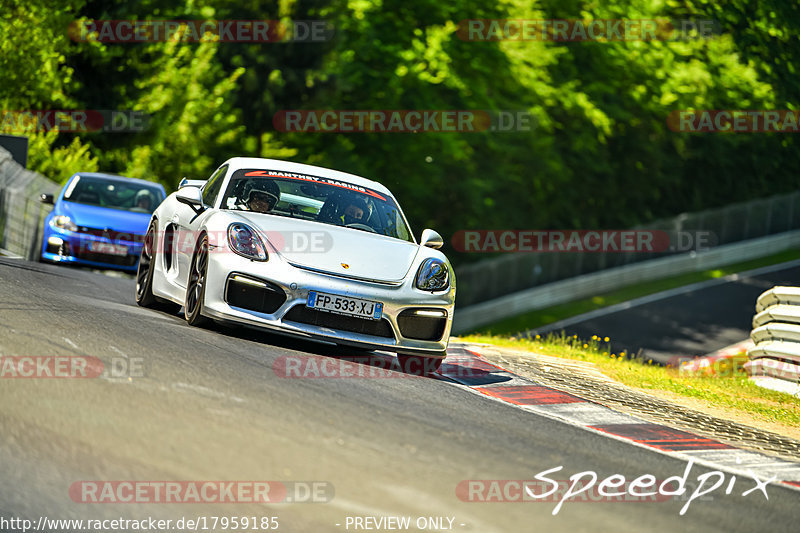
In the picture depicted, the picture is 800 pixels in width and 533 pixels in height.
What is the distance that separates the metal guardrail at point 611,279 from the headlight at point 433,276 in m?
24.7

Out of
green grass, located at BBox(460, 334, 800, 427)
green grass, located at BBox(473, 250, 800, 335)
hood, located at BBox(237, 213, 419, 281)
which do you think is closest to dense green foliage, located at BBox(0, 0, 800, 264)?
green grass, located at BBox(473, 250, 800, 335)

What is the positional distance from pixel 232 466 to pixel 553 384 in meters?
5.46

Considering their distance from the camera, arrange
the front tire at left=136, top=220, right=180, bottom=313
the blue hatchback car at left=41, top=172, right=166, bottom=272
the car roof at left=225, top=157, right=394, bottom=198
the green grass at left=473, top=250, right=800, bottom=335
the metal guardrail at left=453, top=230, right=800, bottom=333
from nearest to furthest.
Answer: the car roof at left=225, top=157, right=394, bottom=198
the front tire at left=136, top=220, right=180, bottom=313
the blue hatchback car at left=41, top=172, right=166, bottom=272
the green grass at left=473, top=250, right=800, bottom=335
the metal guardrail at left=453, top=230, right=800, bottom=333

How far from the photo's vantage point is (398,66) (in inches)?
1281

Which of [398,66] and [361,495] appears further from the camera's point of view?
[398,66]

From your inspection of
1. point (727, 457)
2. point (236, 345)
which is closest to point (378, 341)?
point (236, 345)

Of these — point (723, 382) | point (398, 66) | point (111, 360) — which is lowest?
point (723, 382)

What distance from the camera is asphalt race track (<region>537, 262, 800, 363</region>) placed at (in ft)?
96.2

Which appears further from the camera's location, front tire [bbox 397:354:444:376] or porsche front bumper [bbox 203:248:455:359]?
front tire [bbox 397:354:444:376]

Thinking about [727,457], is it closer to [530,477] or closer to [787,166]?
[530,477]

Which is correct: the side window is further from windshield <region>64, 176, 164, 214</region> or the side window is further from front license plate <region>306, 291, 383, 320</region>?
windshield <region>64, 176, 164, 214</region>

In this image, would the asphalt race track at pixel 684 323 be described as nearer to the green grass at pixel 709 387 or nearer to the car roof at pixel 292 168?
the green grass at pixel 709 387

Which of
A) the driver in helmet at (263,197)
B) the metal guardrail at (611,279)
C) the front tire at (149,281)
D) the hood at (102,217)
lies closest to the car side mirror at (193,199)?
the driver in helmet at (263,197)

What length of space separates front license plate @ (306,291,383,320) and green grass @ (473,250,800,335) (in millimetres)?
22564
